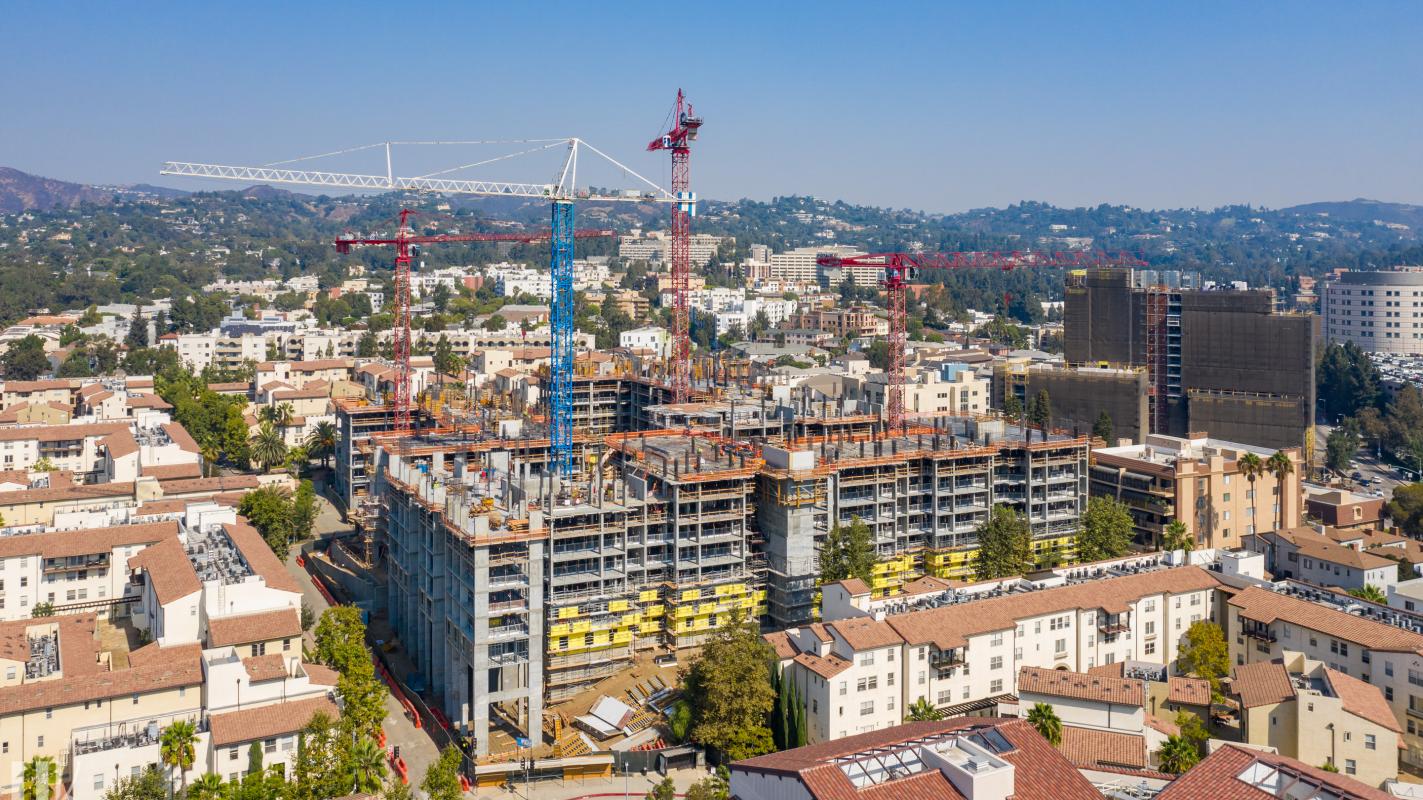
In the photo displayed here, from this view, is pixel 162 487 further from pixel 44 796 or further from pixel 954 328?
pixel 954 328

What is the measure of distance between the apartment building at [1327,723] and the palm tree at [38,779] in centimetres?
2497

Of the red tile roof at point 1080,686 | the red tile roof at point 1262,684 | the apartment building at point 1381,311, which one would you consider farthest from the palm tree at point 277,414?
the apartment building at point 1381,311

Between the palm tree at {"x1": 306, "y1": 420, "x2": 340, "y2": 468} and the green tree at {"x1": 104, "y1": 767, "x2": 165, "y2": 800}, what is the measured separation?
34.5 meters

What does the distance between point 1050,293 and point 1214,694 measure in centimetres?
13842

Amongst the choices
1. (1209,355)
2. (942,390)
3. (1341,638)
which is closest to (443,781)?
(1341,638)

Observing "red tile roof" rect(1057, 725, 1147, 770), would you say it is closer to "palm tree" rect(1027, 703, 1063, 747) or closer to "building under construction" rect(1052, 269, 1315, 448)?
"palm tree" rect(1027, 703, 1063, 747)

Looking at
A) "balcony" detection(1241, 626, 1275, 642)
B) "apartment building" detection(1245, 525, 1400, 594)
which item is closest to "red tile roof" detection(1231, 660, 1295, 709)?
"balcony" detection(1241, 626, 1275, 642)

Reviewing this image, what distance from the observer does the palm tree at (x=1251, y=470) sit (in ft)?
143

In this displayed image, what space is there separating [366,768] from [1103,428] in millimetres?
44338

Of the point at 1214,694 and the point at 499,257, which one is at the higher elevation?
the point at 499,257

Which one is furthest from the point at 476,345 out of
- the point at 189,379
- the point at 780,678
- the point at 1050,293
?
the point at 1050,293

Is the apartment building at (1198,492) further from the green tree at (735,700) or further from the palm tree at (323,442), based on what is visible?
the palm tree at (323,442)

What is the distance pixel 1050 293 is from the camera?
159375 mm

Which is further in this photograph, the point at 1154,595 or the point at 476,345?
the point at 476,345
